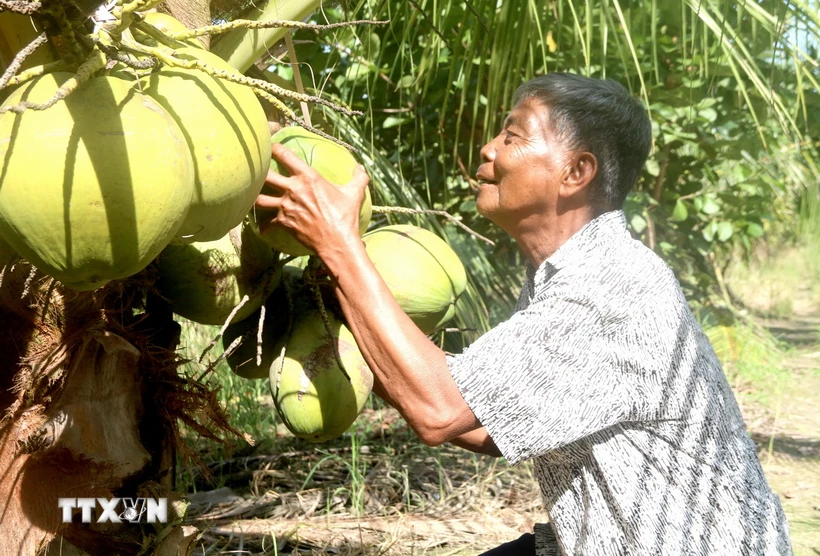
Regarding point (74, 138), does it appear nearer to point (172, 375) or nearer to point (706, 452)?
point (172, 375)

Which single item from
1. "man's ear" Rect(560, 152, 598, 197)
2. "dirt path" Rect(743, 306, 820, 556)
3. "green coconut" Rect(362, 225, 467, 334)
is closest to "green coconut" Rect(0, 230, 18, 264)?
"green coconut" Rect(362, 225, 467, 334)

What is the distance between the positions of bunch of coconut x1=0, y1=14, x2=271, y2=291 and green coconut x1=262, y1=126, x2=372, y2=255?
1.31ft

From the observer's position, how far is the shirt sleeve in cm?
145

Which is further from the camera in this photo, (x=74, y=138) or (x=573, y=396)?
(x=573, y=396)

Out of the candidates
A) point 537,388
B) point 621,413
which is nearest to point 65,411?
point 537,388

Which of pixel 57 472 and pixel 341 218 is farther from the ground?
pixel 341 218

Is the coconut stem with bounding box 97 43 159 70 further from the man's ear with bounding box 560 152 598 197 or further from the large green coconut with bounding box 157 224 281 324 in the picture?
the man's ear with bounding box 560 152 598 197

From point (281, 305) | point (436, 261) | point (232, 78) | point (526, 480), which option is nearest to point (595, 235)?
point (436, 261)

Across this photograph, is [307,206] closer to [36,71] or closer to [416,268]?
[416,268]

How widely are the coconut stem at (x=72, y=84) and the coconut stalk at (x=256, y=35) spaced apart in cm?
50

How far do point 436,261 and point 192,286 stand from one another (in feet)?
1.43

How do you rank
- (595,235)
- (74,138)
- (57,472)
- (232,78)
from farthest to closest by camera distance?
(595,235), (57,472), (232,78), (74,138)

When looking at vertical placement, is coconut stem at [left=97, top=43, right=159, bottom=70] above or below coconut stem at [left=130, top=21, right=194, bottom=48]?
below

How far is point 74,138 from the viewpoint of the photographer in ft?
2.63
